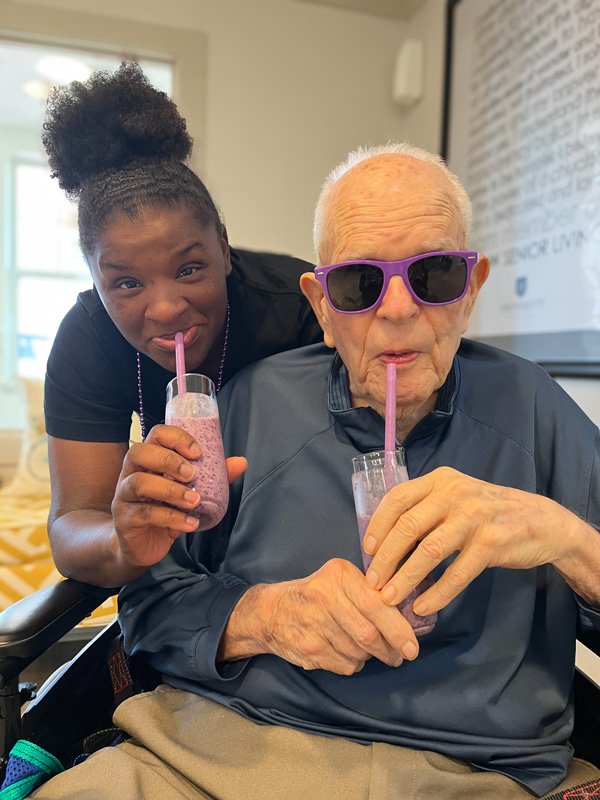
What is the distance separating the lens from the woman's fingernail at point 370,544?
2.82ft

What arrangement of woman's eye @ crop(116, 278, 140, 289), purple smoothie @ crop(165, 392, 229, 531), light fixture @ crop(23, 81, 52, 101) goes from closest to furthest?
purple smoothie @ crop(165, 392, 229, 531) < woman's eye @ crop(116, 278, 140, 289) < light fixture @ crop(23, 81, 52, 101)

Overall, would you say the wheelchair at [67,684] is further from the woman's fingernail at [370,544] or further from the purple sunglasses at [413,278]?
the purple sunglasses at [413,278]

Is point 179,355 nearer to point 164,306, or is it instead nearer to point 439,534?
point 164,306

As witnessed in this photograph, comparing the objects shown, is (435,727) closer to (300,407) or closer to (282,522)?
(282,522)

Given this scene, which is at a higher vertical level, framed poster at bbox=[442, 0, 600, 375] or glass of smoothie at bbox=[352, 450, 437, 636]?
framed poster at bbox=[442, 0, 600, 375]

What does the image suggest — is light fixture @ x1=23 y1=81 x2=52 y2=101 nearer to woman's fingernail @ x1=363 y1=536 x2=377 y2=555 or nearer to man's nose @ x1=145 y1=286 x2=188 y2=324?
man's nose @ x1=145 y1=286 x2=188 y2=324

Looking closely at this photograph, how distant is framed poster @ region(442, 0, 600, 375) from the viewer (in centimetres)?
223

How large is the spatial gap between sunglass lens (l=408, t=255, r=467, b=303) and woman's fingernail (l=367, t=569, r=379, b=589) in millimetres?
438

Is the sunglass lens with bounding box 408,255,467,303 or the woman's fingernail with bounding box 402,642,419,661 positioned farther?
the sunglass lens with bounding box 408,255,467,303

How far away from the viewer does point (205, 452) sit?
96 cm

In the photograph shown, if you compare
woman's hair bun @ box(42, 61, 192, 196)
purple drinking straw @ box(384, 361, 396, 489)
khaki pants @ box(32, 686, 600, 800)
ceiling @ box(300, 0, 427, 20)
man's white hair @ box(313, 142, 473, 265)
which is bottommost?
khaki pants @ box(32, 686, 600, 800)

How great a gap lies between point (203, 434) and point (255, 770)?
0.51 meters

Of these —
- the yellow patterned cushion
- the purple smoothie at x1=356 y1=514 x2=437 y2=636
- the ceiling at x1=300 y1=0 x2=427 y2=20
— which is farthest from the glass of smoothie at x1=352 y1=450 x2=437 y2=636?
the ceiling at x1=300 y1=0 x2=427 y2=20

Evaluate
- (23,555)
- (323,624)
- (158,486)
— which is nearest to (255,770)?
(323,624)
